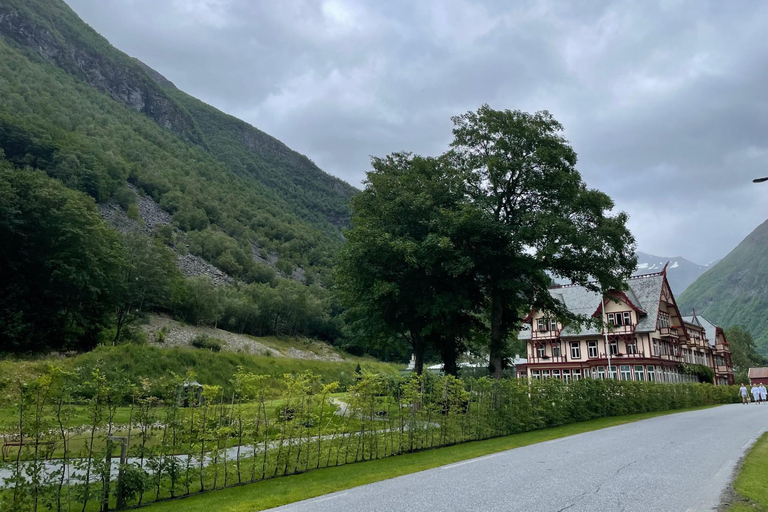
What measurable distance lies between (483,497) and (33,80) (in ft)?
529

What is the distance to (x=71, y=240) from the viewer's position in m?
48.2

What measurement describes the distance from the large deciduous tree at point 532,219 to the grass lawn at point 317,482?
436 inches

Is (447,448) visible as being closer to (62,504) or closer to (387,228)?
(62,504)

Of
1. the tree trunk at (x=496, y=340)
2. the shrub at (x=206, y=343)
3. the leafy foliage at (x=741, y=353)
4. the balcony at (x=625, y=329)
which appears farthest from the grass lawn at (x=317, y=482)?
the leafy foliage at (x=741, y=353)

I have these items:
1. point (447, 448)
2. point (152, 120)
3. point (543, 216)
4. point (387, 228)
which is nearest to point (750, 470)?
point (447, 448)

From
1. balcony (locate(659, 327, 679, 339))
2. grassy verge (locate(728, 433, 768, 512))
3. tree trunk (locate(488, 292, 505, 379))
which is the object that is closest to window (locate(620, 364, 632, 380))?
balcony (locate(659, 327, 679, 339))

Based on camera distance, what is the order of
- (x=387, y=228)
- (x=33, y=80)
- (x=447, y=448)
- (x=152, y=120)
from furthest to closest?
1. (x=152, y=120)
2. (x=33, y=80)
3. (x=387, y=228)
4. (x=447, y=448)

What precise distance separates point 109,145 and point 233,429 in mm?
129276

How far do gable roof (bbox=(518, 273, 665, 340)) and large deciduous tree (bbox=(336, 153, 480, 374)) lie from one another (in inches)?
1164

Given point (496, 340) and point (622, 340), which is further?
point (622, 340)

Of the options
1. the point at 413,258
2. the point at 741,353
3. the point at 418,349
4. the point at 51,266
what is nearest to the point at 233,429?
the point at 413,258

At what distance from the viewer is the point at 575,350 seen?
57812 mm

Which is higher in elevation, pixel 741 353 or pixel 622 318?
pixel 622 318

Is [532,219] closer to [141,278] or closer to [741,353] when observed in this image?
[141,278]
